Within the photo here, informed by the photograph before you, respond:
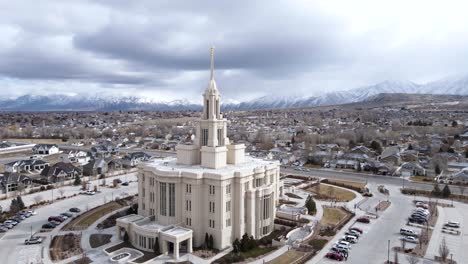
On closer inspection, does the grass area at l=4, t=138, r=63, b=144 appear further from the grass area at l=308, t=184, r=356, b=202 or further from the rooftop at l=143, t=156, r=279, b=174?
the rooftop at l=143, t=156, r=279, b=174

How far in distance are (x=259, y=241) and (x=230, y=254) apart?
4987 mm

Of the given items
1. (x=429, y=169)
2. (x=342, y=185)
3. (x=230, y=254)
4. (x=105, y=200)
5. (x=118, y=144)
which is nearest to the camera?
(x=230, y=254)

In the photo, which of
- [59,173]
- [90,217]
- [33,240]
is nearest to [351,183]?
[90,217]

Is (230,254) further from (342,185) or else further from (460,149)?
(460,149)

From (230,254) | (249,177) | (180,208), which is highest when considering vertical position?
(249,177)

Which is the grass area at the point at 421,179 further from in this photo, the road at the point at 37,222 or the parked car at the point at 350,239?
the road at the point at 37,222

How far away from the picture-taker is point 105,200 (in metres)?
59.5

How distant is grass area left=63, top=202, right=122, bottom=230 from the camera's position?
154ft

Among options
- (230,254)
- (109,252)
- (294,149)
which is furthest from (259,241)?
(294,149)

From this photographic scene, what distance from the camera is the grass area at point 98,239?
41.1m

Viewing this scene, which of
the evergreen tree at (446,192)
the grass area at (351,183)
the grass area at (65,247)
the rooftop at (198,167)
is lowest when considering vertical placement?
the grass area at (65,247)

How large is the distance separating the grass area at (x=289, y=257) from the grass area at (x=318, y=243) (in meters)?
2.31

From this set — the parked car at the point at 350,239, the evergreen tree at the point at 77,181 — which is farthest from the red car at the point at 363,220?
the evergreen tree at the point at 77,181

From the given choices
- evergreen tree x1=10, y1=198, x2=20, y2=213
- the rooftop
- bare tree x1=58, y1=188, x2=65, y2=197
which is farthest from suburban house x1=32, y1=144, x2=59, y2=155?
the rooftop
